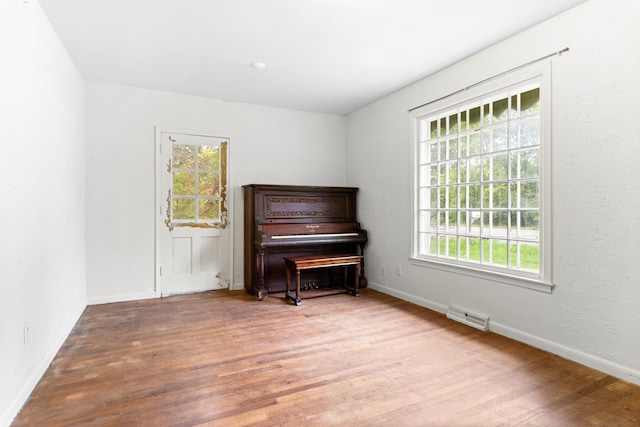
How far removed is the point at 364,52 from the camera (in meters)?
3.21

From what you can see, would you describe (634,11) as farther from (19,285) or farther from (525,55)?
(19,285)

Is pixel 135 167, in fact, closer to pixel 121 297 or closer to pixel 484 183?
pixel 121 297

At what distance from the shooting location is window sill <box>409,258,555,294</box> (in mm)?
2688

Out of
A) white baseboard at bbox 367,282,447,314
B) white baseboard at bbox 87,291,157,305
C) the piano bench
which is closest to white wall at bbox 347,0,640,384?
white baseboard at bbox 367,282,447,314

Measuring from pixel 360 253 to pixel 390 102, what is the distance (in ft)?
6.94

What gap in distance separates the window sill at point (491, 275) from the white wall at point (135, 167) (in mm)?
2441

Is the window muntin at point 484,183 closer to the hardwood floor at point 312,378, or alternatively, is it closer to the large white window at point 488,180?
the large white window at point 488,180

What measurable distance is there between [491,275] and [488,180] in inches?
34.9

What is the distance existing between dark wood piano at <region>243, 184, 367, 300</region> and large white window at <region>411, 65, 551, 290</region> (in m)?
1.16

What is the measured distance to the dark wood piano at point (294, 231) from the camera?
4242 mm

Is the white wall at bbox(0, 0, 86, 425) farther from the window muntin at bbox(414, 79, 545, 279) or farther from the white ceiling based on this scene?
the window muntin at bbox(414, 79, 545, 279)

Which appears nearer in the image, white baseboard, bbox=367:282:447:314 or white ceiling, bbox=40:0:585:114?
white ceiling, bbox=40:0:585:114

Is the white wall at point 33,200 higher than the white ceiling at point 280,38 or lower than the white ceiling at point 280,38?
lower

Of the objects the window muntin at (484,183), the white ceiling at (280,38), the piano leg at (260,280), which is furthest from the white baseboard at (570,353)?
the white ceiling at (280,38)
